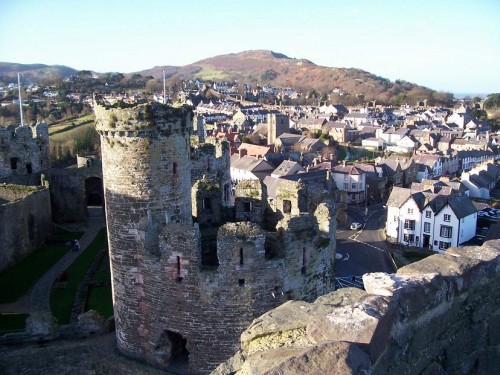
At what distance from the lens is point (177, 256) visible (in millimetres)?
11414

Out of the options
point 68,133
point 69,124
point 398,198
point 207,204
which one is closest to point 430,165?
point 398,198

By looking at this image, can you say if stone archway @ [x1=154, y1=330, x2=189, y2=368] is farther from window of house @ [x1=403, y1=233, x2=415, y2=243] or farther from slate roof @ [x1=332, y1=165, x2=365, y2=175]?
slate roof @ [x1=332, y1=165, x2=365, y2=175]

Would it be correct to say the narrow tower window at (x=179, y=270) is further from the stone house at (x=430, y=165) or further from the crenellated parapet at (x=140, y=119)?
the stone house at (x=430, y=165)

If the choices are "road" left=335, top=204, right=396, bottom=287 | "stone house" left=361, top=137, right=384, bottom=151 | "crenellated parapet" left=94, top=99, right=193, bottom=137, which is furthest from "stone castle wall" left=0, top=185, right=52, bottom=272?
"stone house" left=361, top=137, right=384, bottom=151

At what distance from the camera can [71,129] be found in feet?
205

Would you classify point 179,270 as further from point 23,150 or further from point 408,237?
point 408,237

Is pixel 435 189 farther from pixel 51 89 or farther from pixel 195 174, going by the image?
pixel 51 89

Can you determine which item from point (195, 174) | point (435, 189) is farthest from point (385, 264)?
point (195, 174)

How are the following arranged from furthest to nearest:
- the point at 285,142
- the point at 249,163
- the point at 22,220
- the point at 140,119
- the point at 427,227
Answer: the point at 285,142 → the point at 249,163 → the point at 427,227 → the point at 22,220 → the point at 140,119

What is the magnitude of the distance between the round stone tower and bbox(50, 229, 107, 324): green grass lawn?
8627 mm

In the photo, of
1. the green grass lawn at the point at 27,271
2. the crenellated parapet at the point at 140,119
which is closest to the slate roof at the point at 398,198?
the green grass lawn at the point at 27,271

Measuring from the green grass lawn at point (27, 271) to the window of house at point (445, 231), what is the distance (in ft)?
88.6

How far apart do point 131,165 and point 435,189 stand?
1399 inches

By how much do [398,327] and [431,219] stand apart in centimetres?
3672
